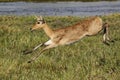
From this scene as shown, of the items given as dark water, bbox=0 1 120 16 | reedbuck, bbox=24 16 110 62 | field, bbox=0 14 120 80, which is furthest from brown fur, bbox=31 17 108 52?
dark water, bbox=0 1 120 16

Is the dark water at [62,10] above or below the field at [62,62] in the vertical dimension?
below

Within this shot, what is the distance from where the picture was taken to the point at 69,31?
11516mm

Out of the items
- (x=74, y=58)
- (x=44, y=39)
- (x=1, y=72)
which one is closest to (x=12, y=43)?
(x=44, y=39)

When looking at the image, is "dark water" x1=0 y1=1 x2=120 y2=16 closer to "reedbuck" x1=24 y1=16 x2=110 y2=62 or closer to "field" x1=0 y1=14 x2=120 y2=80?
"reedbuck" x1=24 y1=16 x2=110 y2=62

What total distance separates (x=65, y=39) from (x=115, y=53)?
177 cm

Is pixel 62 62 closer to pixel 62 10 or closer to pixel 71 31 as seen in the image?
pixel 71 31

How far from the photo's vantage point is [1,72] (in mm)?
8062

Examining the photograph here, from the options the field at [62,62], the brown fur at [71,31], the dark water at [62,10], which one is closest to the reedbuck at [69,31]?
the brown fur at [71,31]

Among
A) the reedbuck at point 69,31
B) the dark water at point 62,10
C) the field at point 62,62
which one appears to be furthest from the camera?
the dark water at point 62,10

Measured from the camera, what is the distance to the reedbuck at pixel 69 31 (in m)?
11.0

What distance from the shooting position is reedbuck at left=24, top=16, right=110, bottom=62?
36.2 feet

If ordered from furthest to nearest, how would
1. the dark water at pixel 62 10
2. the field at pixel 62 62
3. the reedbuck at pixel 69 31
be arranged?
1. the dark water at pixel 62 10
2. the reedbuck at pixel 69 31
3. the field at pixel 62 62

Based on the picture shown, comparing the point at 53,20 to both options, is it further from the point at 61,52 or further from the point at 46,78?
the point at 46,78

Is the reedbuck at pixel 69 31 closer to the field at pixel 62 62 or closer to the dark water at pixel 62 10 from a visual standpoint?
the field at pixel 62 62
